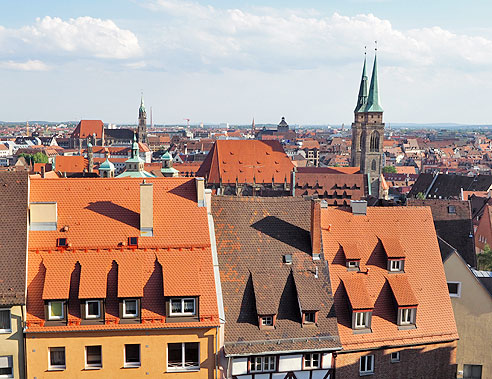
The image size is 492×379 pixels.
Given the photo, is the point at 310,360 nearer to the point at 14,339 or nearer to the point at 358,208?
the point at 358,208

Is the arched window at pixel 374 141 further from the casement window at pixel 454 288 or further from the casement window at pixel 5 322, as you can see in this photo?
the casement window at pixel 5 322

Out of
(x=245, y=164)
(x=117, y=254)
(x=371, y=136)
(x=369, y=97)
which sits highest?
(x=369, y=97)

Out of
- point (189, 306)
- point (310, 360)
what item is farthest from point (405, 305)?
point (189, 306)

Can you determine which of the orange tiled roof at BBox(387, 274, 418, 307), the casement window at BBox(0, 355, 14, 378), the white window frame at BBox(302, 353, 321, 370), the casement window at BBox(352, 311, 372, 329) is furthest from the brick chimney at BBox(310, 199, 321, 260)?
the casement window at BBox(0, 355, 14, 378)

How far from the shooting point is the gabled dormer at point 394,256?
91.2 feet

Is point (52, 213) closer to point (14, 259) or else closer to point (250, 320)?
point (14, 259)

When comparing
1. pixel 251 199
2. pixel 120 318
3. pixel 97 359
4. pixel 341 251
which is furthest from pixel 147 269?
pixel 341 251

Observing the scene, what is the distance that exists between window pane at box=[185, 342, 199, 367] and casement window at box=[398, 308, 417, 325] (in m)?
10.4

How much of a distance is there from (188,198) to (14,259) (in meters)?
8.54

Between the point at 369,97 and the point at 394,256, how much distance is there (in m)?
108

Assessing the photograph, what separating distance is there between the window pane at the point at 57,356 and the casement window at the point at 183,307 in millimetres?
4961

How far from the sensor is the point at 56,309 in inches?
895

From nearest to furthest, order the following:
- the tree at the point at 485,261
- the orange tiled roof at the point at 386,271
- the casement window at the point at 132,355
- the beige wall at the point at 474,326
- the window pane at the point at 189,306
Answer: the casement window at the point at 132,355, the window pane at the point at 189,306, the orange tiled roof at the point at 386,271, the beige wall at the point at 474,326, the tree at the point at 485,261

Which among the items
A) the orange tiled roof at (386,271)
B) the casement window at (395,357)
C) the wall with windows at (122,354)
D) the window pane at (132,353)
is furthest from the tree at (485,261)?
the window pane at (132,353)
